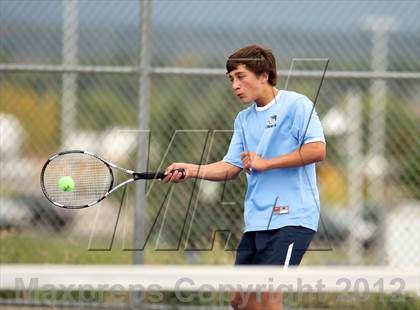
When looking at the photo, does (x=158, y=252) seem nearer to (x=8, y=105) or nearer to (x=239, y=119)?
(x=8, y=105)

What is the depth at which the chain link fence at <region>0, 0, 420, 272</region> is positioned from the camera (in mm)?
6371

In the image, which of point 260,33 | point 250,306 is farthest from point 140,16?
point 250,306

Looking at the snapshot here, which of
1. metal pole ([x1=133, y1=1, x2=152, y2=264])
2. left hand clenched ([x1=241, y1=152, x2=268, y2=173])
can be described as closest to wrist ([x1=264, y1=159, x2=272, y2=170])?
left hand clenched ([x1=241, y1=152, x2=268, y2=173])

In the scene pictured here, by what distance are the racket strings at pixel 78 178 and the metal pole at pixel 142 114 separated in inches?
29.5

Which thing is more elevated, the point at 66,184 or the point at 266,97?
the point at 266,97

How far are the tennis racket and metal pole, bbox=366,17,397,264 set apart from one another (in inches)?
83.3

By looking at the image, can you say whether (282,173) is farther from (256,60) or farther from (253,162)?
(256,60)

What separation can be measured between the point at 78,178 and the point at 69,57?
142cm

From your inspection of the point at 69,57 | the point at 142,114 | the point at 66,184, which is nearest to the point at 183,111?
the point at 142,114

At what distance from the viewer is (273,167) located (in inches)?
171

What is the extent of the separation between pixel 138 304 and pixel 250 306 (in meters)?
1.86

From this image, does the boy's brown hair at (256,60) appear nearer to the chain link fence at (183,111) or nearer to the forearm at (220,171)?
the forearm at (220,171)

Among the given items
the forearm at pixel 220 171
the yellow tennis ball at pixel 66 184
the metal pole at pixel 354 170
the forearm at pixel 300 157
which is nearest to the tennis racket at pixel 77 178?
the yellow tennis ball at pixel 66 184

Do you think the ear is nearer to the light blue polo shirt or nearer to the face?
the face
